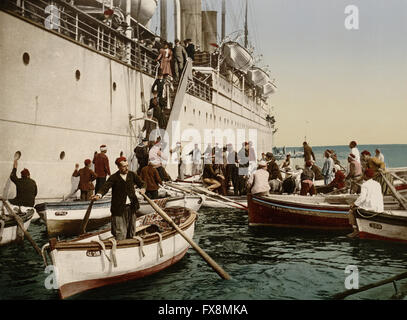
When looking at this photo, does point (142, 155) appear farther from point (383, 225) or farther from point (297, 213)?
point (383, 225)

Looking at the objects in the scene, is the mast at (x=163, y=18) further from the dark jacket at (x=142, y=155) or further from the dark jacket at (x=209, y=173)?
the dark jacket at (x=209, y=173)

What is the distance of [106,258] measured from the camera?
6.52 m

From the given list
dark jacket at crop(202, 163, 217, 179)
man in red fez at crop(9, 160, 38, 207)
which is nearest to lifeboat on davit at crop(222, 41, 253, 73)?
dark jacket at crop(202, 163, 217, 179)

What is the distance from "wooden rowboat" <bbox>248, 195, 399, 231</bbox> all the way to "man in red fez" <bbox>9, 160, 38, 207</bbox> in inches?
257

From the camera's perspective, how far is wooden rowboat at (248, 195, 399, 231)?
11516 millimetres

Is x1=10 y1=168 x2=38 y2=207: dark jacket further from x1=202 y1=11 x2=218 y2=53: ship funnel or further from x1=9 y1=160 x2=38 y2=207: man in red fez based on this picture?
x1=202 y1=11 x2=218 y2=53: ship funnel

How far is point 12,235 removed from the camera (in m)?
9.50

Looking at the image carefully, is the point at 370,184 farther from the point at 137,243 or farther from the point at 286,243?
the point at 137,243

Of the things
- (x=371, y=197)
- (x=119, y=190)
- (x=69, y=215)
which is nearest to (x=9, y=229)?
(x=69, y=215)

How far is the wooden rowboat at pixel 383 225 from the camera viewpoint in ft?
31.6

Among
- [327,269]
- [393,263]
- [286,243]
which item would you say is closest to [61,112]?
[286,243]

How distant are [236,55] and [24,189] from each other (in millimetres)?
27367
